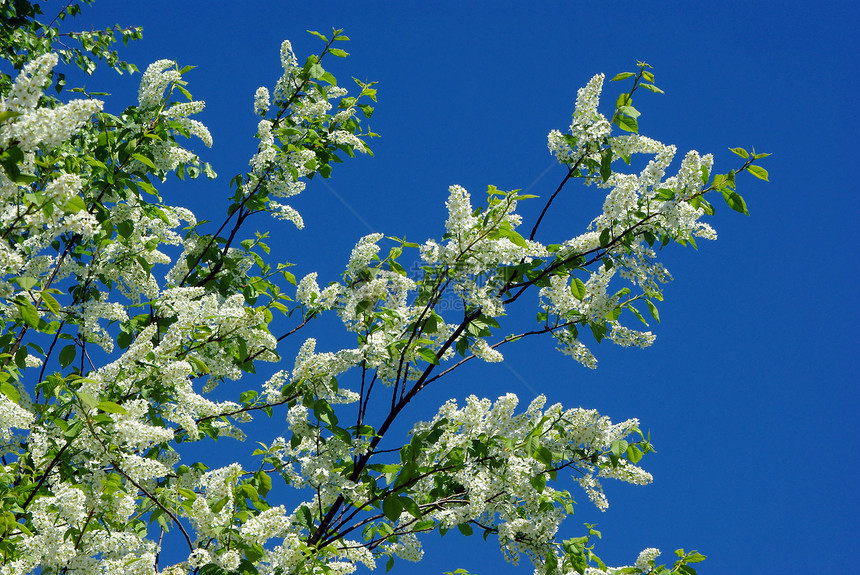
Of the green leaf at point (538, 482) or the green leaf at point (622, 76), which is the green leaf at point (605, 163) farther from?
the green leaf at point (538, 482)

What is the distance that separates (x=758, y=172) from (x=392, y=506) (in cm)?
317

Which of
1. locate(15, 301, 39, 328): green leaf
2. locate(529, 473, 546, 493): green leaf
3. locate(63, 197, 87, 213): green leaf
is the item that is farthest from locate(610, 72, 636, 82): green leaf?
locate(15, 301, 39, 328): green leaf

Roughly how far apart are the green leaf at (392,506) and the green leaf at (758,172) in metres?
3.08

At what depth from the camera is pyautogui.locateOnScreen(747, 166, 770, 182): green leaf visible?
4.51m

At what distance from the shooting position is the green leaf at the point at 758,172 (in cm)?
451

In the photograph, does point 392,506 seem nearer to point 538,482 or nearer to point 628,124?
point 538,482

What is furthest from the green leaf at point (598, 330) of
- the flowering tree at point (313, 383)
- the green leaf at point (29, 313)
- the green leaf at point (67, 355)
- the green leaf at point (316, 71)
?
the green leaf at point (67, 355)

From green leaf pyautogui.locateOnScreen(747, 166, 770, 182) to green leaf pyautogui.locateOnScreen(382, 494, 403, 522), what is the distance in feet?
10.1

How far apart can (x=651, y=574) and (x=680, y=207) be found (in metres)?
2.40

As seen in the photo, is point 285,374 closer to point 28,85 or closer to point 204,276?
point 204,276

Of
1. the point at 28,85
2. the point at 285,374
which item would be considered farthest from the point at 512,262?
the point at 28,85

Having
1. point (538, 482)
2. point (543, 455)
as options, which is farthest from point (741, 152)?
point (538, 482)

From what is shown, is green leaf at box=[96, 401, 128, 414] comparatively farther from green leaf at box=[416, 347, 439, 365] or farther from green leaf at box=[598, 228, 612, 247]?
green leaf at box=[598, 228, 612, 247]

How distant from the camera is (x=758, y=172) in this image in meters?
4.54
